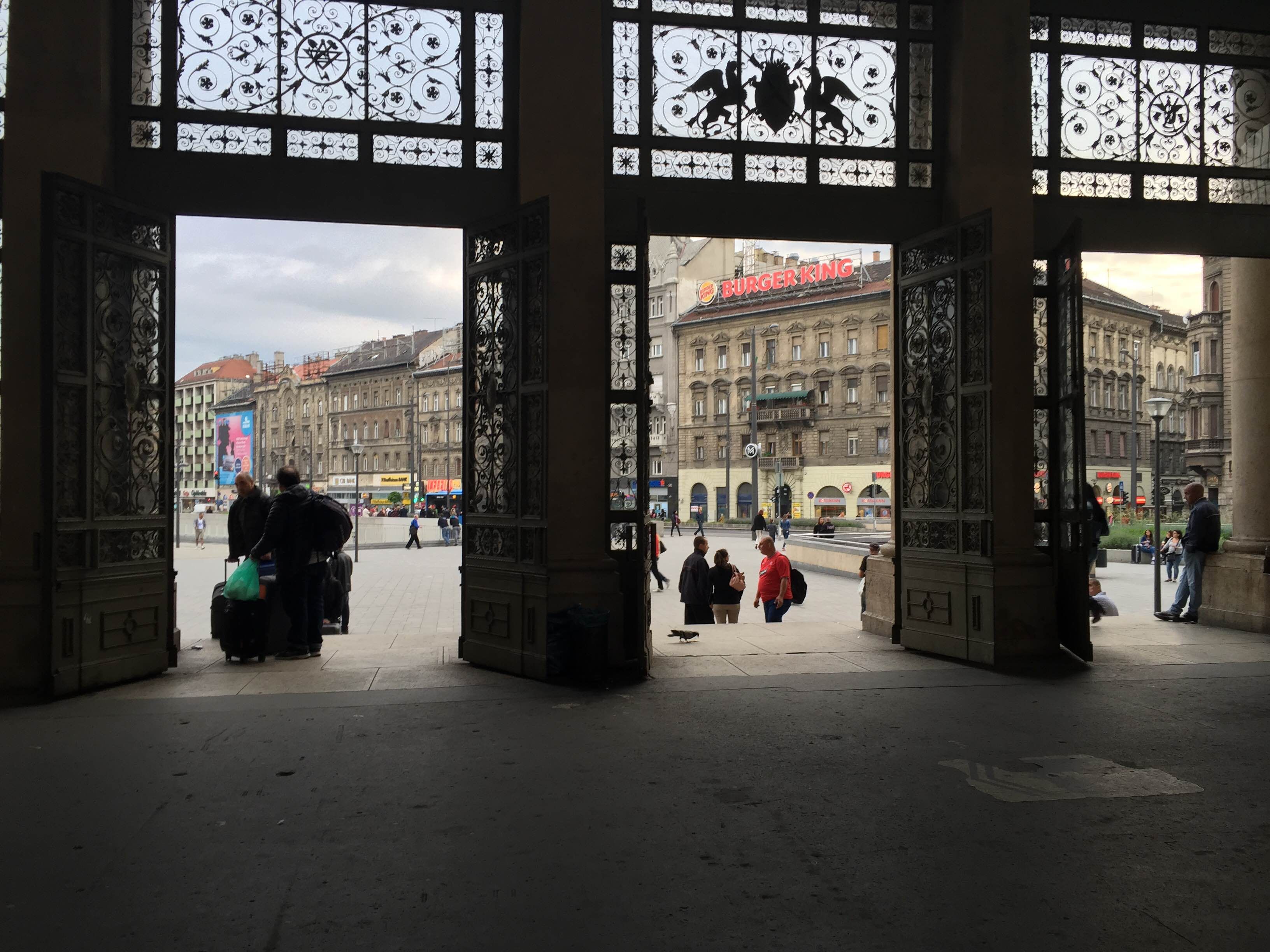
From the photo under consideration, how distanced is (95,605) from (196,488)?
443 ft

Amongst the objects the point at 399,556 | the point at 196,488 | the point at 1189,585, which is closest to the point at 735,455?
the point at 399,556

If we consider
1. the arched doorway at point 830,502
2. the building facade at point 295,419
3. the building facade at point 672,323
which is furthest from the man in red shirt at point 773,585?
the building facade at point 295,419

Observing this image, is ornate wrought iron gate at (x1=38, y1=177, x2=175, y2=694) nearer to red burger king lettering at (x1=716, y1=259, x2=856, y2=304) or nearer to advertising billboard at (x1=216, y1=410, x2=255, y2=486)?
red burger king lettering at (x1=716, y1=259, x2=856, y2=304)

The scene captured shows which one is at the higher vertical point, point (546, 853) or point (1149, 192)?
point (1149, 192)

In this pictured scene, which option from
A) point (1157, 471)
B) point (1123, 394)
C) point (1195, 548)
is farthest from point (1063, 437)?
point (1123, 394)

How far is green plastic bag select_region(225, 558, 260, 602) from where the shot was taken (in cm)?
894

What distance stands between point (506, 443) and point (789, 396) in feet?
218

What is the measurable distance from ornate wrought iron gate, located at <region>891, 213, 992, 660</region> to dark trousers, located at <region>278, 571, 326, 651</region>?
5.38 meters

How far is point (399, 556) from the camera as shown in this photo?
36344 millimetres

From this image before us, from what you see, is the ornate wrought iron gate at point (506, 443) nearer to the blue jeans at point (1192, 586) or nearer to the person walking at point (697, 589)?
the person walking at point (697, 589)

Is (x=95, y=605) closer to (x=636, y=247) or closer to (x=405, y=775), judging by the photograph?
(x=405, y=775)

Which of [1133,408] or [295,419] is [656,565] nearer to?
[1133,408]

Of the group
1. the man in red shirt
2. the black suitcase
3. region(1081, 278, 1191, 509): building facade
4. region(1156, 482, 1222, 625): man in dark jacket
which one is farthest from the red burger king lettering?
the black suitcase

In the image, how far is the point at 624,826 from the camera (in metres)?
4.57
